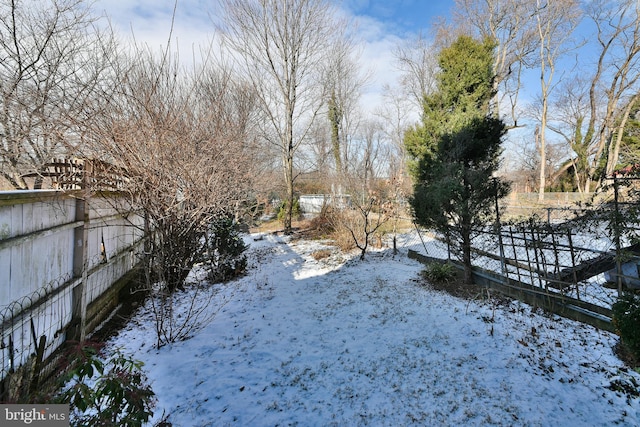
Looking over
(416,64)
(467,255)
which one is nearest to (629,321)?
(467,255)

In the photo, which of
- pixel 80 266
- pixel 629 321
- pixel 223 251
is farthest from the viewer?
pixel 223 251

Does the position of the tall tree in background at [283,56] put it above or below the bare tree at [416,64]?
below

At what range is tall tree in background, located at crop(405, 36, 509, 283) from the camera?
4.98 m

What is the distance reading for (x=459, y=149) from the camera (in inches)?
226

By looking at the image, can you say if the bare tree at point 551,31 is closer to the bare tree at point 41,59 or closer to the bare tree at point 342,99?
the bare tree at point 342,99

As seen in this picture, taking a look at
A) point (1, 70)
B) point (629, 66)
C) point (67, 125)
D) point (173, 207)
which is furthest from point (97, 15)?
point (629, 66)

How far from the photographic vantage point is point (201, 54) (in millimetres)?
4676

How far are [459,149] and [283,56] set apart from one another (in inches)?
343

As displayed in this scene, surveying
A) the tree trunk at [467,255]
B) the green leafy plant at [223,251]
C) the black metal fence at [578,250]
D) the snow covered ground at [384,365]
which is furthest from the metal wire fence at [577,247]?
the green leafy plant at [223,251]

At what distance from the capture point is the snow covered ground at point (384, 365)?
7.30 feet

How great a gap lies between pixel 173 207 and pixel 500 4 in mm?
19354

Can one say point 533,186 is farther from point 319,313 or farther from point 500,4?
point 319,313

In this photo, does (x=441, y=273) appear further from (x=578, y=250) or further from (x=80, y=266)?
(x=80, y=266)

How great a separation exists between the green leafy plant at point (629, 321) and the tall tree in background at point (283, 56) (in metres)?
9.97
